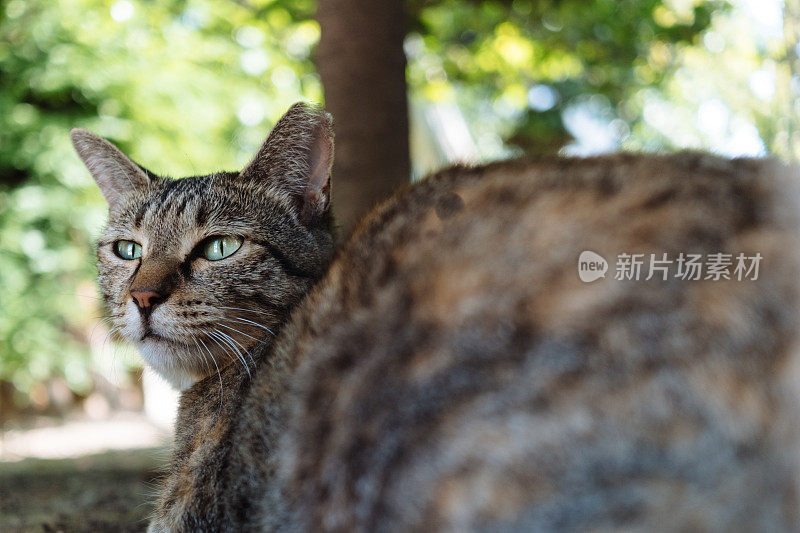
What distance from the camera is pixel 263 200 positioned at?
196cm

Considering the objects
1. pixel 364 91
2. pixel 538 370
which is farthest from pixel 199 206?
pixel 538 370

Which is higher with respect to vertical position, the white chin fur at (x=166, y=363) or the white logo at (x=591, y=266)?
the white chin fur at (x=166, y=363)

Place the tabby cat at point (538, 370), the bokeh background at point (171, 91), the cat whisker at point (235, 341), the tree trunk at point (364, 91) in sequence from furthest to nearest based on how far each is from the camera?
the bokeh background at point (171, 91) < the tree trunk at point (364, 91) < the cat whisker at point (235, 341) < the tabby cat at point (538, 370)

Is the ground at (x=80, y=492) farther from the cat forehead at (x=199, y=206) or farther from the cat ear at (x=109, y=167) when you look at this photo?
the cat ear at (x=109, y=167)

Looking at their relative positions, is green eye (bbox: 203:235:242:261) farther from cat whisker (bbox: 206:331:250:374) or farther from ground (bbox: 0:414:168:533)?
ground (bbox: 0:414:168:533)

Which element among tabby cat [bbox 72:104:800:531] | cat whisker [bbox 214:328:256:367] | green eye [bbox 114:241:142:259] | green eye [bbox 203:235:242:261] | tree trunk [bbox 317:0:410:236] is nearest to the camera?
tabby cat [bbox 72:104:800:531]

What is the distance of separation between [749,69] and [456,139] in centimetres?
890

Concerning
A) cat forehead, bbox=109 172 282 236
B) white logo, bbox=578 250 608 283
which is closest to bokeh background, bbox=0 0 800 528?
cat forehead, bbox=109 172 282 236

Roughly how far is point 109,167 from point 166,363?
2.77 feet

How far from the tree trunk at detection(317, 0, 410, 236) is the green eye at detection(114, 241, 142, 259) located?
92 cm

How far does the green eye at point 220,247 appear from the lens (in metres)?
1.84

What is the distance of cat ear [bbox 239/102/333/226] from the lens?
1932 mm

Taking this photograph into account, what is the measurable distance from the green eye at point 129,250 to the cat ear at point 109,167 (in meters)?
0.25

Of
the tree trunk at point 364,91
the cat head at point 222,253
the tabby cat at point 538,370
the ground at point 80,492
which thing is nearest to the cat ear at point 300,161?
the cat head at point 222,253
